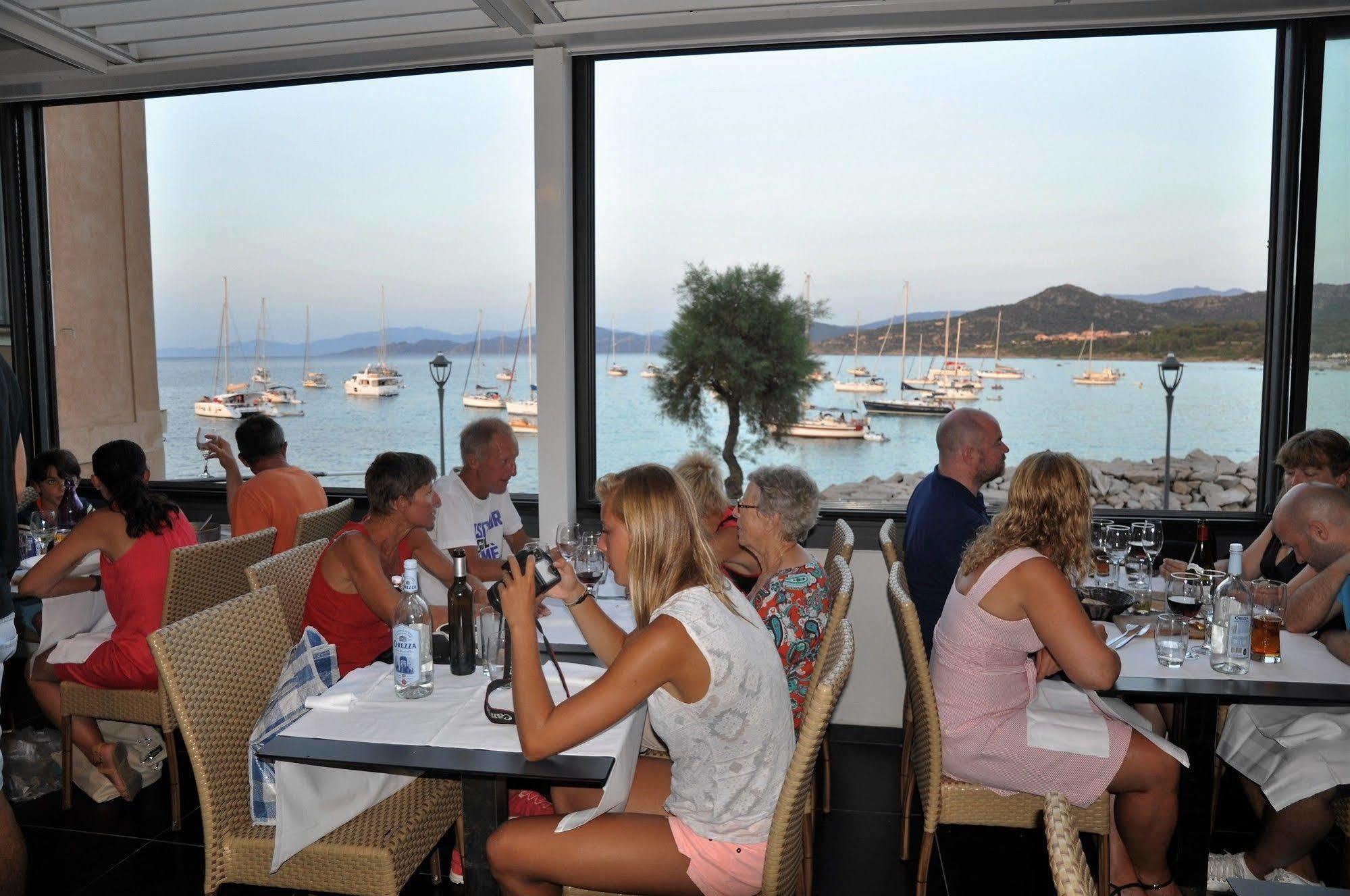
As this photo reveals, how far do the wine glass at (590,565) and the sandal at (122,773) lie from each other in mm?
2026

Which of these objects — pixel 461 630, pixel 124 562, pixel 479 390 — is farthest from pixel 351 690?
pixel 479 390

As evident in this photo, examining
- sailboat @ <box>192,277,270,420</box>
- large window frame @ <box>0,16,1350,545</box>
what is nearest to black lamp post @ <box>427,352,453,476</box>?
large window frame @ <box>0,16,1350,545</box>

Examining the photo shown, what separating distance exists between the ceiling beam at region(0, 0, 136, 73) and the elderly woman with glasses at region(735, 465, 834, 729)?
3960 mm

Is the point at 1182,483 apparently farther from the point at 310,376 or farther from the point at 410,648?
the point at 310,376

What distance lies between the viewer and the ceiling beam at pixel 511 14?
388 centimetres

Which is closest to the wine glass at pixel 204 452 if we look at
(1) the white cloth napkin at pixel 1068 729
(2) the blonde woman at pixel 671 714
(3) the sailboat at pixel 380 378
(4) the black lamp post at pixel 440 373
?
(3) the sailboat at pixel 380 378

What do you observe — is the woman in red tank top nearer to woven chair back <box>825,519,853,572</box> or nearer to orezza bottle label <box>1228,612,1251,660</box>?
woven chair back <box>825,519,853,572</box>

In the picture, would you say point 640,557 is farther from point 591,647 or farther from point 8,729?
point 8,729

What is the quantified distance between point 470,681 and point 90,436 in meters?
4.72

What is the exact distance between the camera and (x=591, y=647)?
8.11 feet

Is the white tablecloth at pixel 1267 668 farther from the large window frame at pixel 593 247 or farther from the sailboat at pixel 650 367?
the sailboat at pixel 650 367

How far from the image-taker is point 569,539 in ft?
11.4

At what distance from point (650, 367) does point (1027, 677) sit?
8.57 ft

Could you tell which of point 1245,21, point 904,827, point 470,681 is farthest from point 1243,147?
point 470,681
